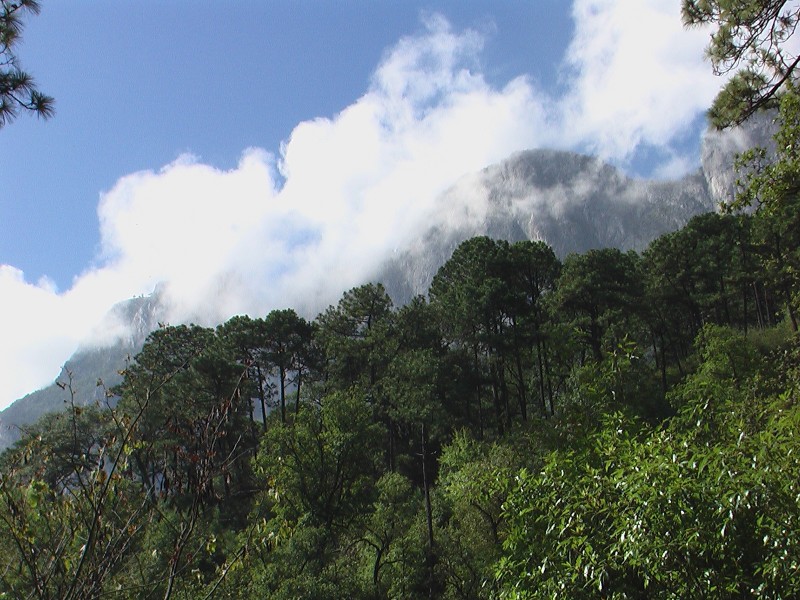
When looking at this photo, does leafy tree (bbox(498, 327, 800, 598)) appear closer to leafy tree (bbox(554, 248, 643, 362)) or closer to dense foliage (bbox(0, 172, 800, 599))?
dense foliage (bbox(0, 172, 800, 599))

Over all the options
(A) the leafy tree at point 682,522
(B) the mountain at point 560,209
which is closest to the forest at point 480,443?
(A) the leafy tree at point 682,522

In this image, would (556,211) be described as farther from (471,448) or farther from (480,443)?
(471,448)

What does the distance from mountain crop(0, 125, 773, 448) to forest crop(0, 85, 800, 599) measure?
11294 centimetres

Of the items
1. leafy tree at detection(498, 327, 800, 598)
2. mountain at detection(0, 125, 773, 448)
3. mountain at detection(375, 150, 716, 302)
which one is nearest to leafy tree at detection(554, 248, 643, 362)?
leafy tree at detection(498, 327, 800, 598)

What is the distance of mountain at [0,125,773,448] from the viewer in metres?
153

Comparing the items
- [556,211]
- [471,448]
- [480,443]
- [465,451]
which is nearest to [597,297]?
[480,443]

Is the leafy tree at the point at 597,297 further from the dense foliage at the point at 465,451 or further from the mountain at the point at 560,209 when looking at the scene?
the mountain at the point at 560,209

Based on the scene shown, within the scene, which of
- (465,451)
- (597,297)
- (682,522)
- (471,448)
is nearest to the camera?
(682,522)

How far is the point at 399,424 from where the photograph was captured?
39781mm

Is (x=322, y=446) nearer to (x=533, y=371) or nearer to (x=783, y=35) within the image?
(x=533, y=371)

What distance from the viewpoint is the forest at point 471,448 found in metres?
3.75

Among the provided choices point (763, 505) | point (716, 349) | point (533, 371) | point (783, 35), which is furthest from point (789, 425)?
point (533, 371)

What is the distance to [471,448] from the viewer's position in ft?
86.5

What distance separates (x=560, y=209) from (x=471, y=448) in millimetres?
145646
